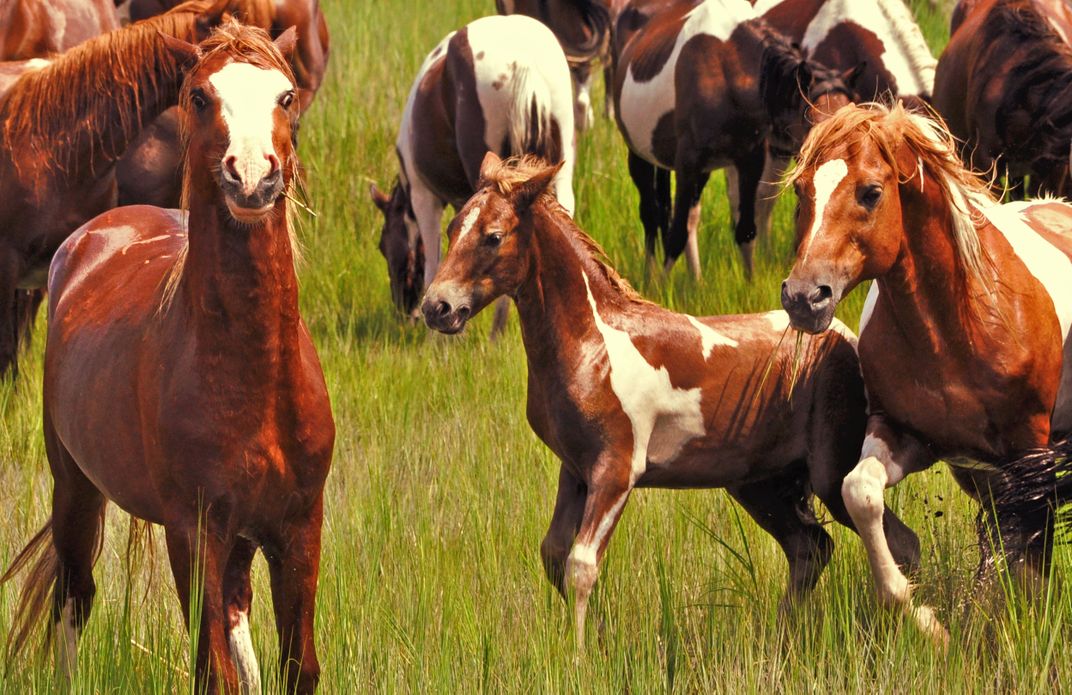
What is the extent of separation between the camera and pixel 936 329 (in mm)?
4281

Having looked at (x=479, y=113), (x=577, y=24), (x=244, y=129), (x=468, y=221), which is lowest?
(x=577, y=24)

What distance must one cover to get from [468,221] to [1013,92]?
12.4ft

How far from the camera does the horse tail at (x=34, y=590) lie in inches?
171

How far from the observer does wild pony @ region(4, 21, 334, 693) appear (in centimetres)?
367

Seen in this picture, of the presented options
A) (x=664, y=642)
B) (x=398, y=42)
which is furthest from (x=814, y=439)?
(x=398, y=42)

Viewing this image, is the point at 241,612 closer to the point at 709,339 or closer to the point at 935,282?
the point at 709,339

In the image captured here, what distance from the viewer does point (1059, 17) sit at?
8375mm

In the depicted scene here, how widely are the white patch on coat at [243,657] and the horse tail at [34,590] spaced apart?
659mm

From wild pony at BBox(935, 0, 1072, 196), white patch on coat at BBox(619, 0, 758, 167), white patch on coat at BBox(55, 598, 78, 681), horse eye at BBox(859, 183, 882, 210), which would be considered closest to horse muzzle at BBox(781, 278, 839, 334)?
horse eye at BBox(859, 183, 882, 210)

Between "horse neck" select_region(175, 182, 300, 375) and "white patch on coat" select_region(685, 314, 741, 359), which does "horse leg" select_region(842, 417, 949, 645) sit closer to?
"white patch on coat" select_region(685, 314, 741, 359)

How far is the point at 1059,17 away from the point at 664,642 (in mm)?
5316

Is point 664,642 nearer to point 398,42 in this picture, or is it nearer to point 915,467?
point 915,467

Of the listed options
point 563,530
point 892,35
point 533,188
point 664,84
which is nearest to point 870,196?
point 533,188

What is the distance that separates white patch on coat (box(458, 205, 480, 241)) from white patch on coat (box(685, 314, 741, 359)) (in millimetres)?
695
